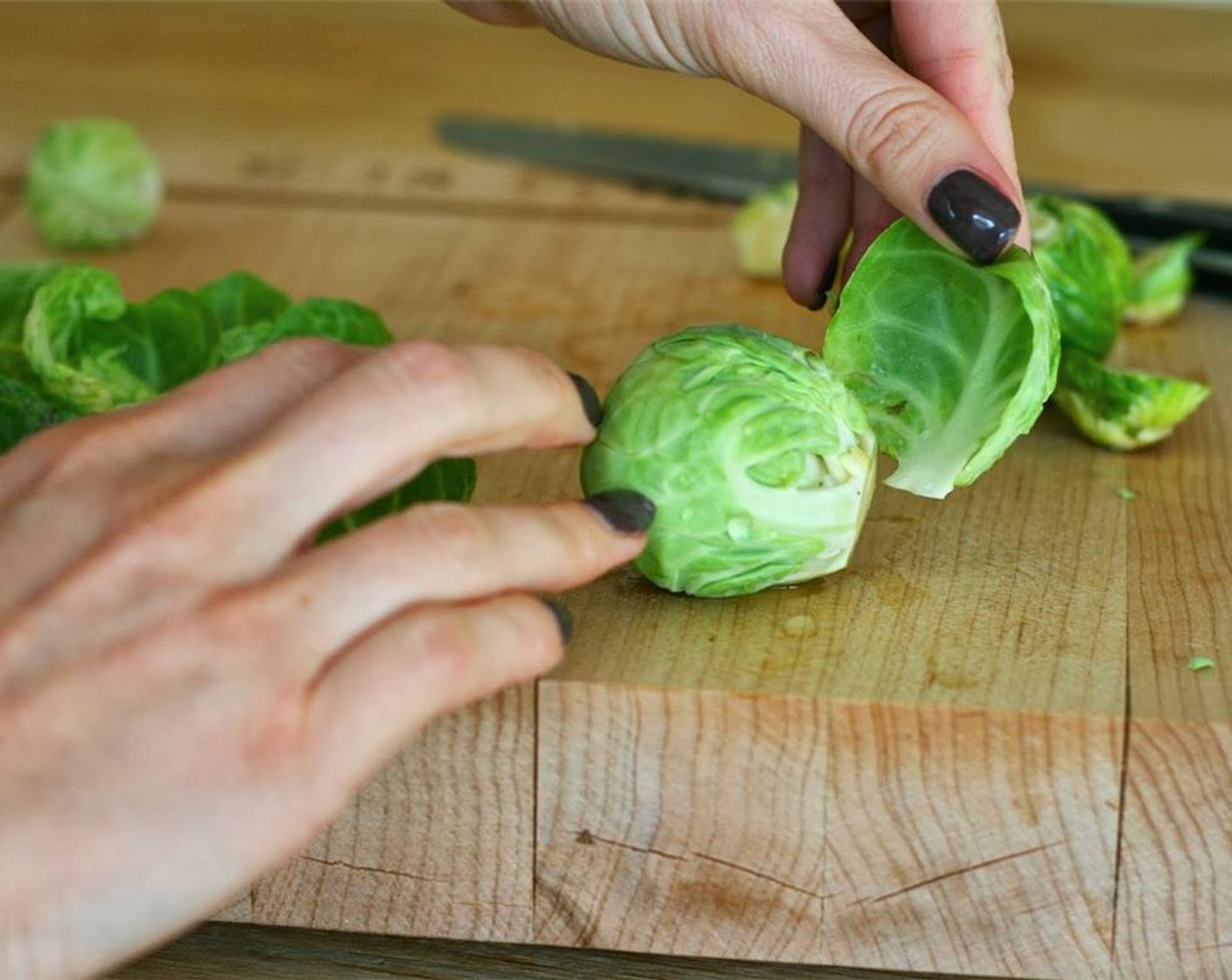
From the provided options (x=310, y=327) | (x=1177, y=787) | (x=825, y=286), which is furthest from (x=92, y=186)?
(x=1177, y=787)

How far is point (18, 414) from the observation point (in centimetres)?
188

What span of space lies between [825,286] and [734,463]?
2.15 ft

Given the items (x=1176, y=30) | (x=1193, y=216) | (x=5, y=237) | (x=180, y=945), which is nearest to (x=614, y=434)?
(x=180, y=945)

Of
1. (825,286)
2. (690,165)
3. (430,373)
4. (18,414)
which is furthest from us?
(690,165)

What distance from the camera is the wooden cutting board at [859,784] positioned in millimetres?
1471

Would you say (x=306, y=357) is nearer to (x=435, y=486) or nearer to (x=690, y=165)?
(x=435, y=486)

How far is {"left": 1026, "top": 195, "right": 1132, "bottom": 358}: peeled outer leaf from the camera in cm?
215

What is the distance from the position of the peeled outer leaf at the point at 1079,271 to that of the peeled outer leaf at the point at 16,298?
1.18 metres

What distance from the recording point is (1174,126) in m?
3.43

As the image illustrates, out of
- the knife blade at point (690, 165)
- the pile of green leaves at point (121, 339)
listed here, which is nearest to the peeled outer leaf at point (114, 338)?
the pile of green leaves at point (121, 339)

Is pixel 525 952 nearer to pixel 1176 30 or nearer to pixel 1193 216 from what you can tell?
pixel 1193 216

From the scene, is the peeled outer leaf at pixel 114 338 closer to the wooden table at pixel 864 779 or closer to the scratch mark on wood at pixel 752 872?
the wooden table at pixel 864 779

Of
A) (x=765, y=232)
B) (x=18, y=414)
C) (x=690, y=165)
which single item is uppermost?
(x=18, y=414)

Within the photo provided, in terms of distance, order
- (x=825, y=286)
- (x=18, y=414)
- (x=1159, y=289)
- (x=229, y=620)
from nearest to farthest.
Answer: (x=229, y=620), (x=18, y=414), (x=825, y=286), (x=1159, y=289)
